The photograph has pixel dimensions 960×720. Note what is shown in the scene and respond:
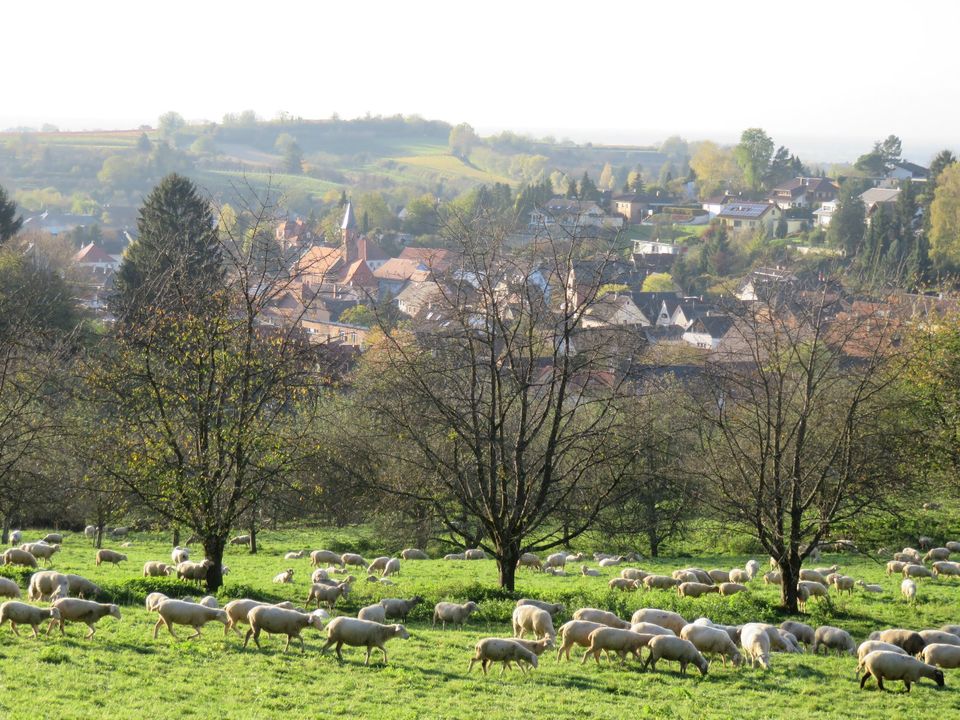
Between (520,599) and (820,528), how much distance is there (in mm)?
5688

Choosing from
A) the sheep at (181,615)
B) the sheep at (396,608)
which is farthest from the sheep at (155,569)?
the sheep at (181,615)

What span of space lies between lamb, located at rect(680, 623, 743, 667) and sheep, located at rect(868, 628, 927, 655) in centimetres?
268

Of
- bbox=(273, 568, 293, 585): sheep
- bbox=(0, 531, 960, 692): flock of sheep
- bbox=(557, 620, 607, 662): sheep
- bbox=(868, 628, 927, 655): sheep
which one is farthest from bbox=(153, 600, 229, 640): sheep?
bbox=(868, 628, 927, 655): sheep

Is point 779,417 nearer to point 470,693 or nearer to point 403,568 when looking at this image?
point 470,693

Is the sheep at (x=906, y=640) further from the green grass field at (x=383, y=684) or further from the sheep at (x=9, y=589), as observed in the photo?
the sheep at (x=9, y=589)

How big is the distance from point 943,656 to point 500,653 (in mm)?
6542

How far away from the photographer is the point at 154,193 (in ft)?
215

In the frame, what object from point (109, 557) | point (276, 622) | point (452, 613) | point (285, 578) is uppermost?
point (276, 622)

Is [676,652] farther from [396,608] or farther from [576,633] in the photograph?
[396,608]

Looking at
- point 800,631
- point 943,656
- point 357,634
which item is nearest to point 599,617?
point 800,631

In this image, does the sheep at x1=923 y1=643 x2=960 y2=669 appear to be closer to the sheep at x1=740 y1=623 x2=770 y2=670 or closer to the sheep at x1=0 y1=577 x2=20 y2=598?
the sheep at x1=740 y1=623 x2=770 y2=670

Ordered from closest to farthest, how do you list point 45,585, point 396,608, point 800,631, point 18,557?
point 45,585 → point 800,631 → point 396,608 → point 18,557

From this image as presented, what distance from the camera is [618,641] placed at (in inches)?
608

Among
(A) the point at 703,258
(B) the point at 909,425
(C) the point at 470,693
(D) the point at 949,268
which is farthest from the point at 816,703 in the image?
(A) the point at 703,258
